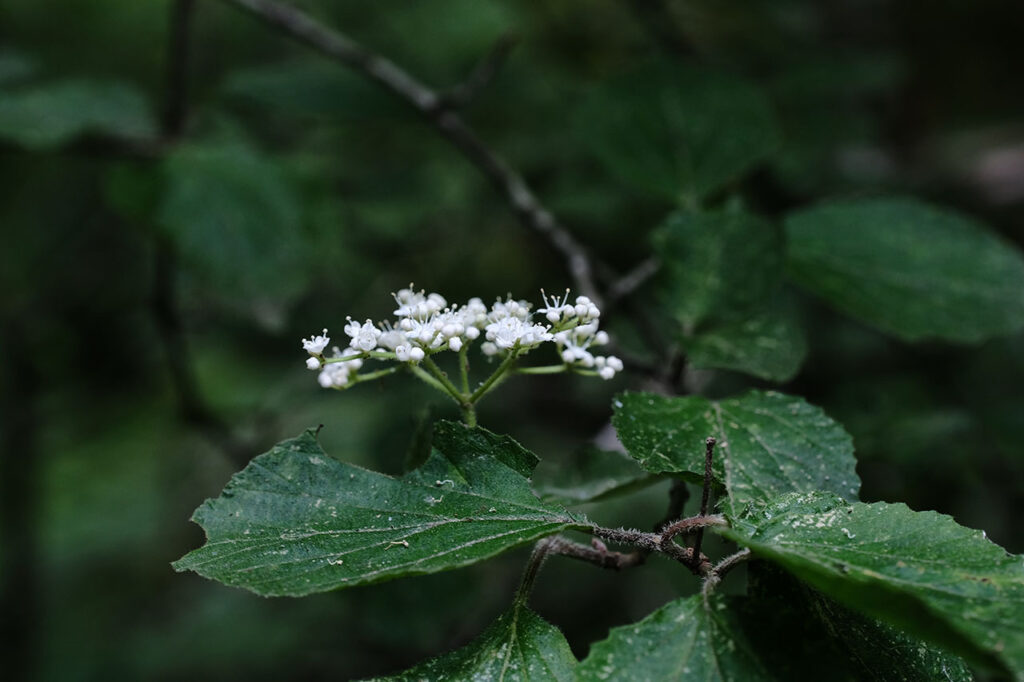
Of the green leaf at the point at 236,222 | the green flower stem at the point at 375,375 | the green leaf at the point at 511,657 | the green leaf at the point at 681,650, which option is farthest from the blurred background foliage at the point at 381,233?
the green leaf at the point at 681,650

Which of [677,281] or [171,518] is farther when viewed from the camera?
[171,518]

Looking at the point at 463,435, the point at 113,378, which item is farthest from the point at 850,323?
the point at 113,378

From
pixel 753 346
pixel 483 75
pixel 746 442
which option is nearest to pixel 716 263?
pixel 753 346

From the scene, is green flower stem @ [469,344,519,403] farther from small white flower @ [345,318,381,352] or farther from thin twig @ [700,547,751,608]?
thin twig @ [700,547,751,608]

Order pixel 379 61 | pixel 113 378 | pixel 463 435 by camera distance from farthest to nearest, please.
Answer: pixel 113 378 < pixel 379 61 < pixel 463 435

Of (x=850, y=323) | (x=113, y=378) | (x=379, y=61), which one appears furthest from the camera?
(x=113, y=378)

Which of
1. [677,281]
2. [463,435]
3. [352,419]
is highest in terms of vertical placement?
[352,419]

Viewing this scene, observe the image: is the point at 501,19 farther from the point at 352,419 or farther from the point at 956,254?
the point at 956,254
